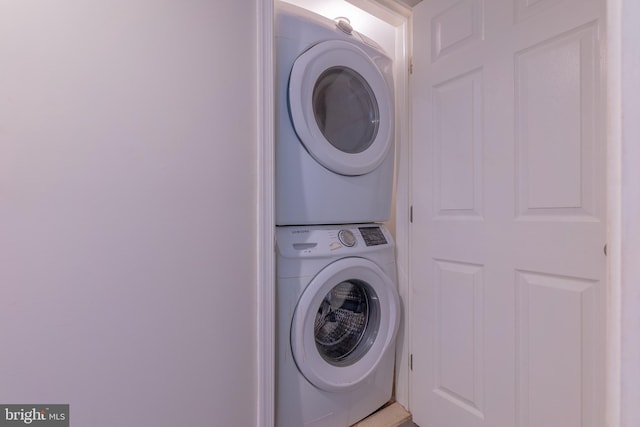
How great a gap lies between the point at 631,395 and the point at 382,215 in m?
1.23

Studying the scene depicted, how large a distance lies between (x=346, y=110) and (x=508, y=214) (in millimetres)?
807

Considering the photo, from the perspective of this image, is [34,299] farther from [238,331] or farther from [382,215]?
[382,215]

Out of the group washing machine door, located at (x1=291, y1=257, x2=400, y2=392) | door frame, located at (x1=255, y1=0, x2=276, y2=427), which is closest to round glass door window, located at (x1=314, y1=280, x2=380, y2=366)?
washing machine door, located at (x1=291, y1=257, x2=400, y2=392)

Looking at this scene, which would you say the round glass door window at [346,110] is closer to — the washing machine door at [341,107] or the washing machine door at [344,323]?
the washing machine door at [341,107]

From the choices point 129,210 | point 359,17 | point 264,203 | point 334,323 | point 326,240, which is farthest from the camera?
point 359,17

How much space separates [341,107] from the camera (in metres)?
1.43

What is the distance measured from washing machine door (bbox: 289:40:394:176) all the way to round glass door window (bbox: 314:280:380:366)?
56cm

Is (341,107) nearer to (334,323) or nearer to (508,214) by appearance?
(508,214)

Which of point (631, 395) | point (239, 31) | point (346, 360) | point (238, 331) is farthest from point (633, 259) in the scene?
point (346, 360)

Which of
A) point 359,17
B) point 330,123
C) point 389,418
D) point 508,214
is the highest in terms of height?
point 359,17

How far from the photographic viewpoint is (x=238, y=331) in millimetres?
1043

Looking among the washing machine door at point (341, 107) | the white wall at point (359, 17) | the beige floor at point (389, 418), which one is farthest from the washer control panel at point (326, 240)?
the white wall at point (359, 17)

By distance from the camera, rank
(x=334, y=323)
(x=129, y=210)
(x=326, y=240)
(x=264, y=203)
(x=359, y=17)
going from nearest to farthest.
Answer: (x=129, y=210) → (x=264, y=203) → (x=326, y=240) → (x=334, y=323) → (x=359, y=17)

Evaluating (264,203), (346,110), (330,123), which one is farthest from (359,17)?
(264,203)
